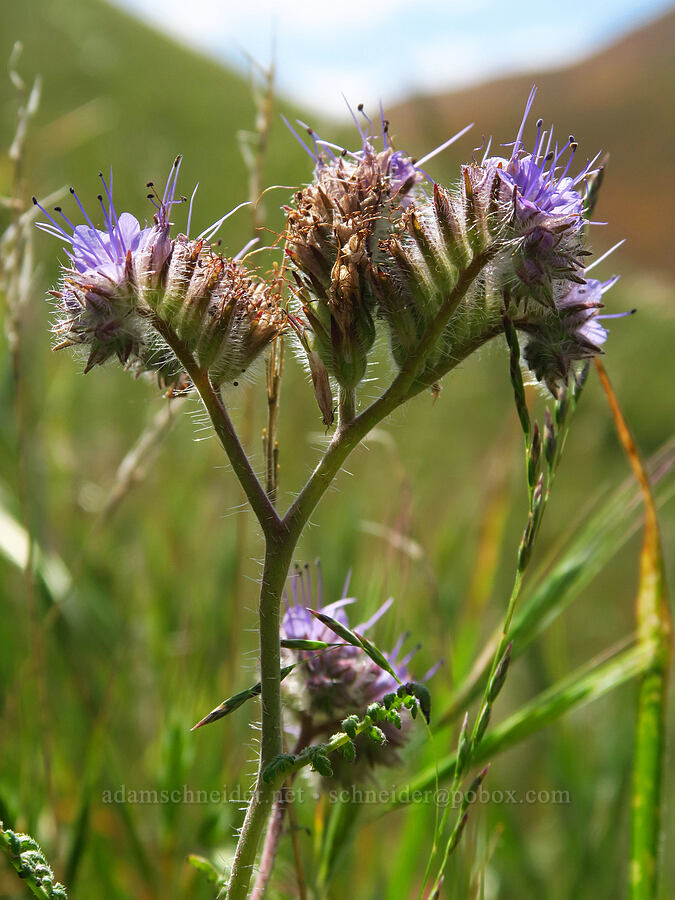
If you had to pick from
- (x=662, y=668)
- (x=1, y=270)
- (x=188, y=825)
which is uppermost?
(x=1, y=270)

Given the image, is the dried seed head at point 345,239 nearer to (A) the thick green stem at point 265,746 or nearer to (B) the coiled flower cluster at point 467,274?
(B) the coiled flower cluster at point 467,274

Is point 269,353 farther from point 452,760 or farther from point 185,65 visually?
point 185,65

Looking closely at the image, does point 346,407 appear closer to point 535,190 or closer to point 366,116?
point 535,190

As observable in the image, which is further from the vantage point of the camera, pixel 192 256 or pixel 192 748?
pixel 192 748

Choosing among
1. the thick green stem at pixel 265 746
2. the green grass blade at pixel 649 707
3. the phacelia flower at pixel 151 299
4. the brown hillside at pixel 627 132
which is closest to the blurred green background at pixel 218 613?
the phacelia flower at pixel 151 299

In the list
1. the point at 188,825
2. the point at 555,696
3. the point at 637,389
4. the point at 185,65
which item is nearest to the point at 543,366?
the point at 555,696

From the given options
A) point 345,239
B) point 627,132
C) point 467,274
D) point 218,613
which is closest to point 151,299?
point 345,239
